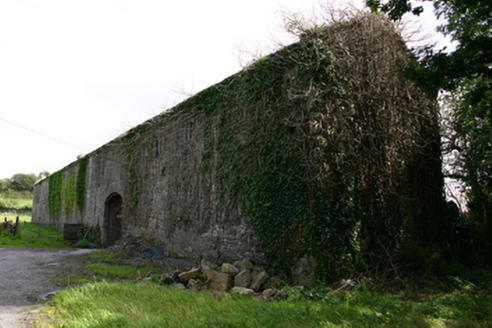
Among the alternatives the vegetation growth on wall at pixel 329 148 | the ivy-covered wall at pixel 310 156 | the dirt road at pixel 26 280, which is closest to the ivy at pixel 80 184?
the dirt road at pixel 26 280

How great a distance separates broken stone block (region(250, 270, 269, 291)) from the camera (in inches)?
235

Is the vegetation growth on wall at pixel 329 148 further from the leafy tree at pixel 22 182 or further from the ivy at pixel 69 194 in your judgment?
the leafy tree at pixel 22 182

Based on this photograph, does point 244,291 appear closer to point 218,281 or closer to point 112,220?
point 218,281

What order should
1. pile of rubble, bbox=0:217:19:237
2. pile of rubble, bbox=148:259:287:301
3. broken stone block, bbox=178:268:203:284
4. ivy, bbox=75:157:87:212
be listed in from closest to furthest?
pile of rubble, bbox=148:259:287:301, broken stone block, bbox=178:268:203:284, pile of rubble, bbox=0:217:19:237, ivy, bbox=75:157:87:212

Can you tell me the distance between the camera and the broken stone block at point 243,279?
6.13 meters

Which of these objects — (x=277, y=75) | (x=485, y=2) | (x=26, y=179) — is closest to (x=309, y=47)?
(x=277, y=75)

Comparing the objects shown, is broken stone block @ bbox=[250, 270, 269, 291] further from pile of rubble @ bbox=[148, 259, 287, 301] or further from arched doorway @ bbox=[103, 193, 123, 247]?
arched doorway @ bbox=[103, 193, 123, 247]

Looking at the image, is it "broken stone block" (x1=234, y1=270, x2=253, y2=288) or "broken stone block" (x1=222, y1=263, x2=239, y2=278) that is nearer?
"broken stone block" (x1=234, y1=270, x2=253, y2=288)

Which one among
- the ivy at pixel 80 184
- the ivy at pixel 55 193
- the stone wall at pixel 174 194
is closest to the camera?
the stone wall at pixel 174 194

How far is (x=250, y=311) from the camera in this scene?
424 cm

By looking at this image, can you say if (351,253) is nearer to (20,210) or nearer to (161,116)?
(161,116)

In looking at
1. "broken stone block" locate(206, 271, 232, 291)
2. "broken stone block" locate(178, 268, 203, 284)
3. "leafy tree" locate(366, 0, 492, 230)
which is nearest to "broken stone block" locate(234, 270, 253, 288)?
"broken stone block" locate(206, 271, 232, 291)

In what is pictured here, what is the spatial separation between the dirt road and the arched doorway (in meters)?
3.77

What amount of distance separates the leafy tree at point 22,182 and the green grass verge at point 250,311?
231 ft
